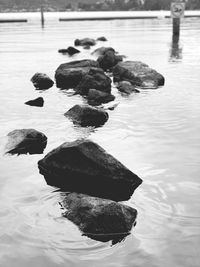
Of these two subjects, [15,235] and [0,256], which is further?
[15,235]

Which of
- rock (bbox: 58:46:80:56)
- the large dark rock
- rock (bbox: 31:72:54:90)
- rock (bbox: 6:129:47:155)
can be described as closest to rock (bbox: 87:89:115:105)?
the large dark rock

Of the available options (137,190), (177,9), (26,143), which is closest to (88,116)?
(26,143)

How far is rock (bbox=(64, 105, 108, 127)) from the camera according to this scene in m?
11.6

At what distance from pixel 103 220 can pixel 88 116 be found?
233 inches

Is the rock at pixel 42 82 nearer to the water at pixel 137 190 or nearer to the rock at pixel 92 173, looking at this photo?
the water at pixel 137 190

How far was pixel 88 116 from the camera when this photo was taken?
1165 centimetres

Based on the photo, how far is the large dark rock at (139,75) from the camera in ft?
55.9

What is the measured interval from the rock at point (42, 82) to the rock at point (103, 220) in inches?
464

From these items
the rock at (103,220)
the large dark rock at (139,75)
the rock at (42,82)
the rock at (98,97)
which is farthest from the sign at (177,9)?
the rock at (103,220)

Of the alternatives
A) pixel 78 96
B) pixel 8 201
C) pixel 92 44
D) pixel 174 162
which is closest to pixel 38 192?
pixel 8 201

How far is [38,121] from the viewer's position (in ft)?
40.1

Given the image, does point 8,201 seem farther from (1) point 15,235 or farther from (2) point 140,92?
(2) point 140,92

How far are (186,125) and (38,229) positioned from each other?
631 cm

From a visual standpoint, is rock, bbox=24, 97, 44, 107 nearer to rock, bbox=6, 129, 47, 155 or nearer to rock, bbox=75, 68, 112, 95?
rock, bbox=75, 68, 112, 95
